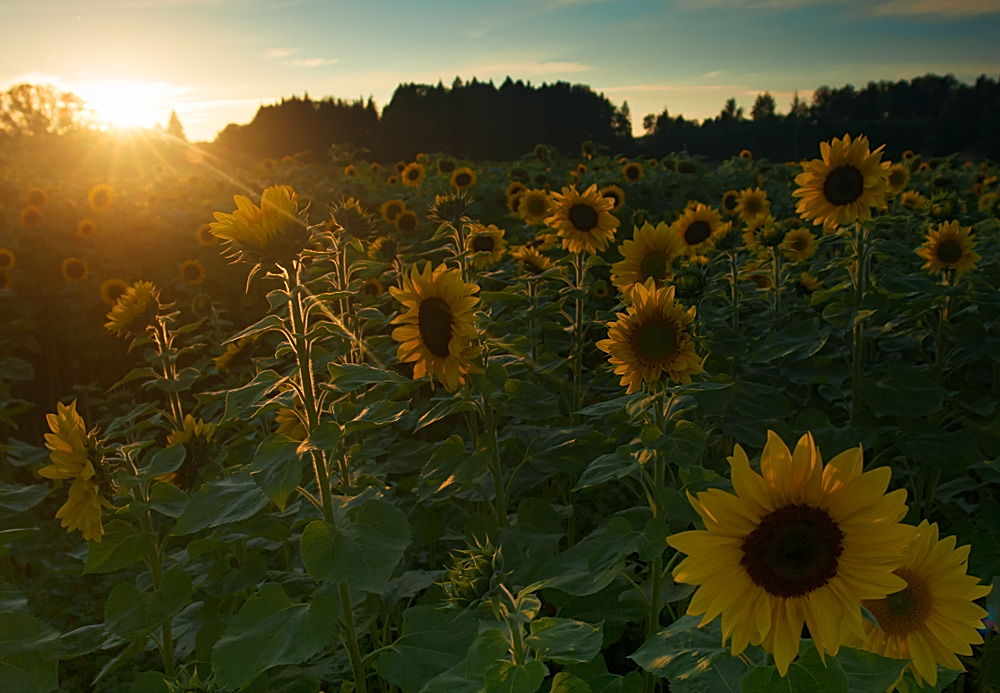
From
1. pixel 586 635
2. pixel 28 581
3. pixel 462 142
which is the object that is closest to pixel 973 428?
pixel 586 635

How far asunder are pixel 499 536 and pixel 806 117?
41918 mm

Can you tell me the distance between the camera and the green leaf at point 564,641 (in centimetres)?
138

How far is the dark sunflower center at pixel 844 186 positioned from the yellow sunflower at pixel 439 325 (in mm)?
1963

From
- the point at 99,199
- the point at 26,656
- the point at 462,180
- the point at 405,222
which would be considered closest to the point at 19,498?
the point at 26,656

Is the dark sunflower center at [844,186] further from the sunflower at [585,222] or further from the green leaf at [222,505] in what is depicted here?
the green leaf at [222,505]

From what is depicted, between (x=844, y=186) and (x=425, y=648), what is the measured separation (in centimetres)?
273

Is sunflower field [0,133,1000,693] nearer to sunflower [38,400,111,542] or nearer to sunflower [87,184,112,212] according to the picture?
sunflower [38,400,111,542]

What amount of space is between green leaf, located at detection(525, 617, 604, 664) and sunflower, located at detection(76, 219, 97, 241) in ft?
23.9

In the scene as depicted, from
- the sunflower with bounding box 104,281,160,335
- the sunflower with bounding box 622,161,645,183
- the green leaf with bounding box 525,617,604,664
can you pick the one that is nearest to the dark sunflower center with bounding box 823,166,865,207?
the green leaf with bounding box 525,617,604,664

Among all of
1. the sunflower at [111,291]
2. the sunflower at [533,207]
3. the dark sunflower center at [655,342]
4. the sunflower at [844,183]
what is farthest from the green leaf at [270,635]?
the sunflower at [111,291]

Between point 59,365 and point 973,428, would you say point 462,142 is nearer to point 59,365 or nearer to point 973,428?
point 59,365

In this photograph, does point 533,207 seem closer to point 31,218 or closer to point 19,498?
point 19,498

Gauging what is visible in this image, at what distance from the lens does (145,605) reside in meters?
2.25

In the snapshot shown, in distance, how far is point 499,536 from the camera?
2496mm
